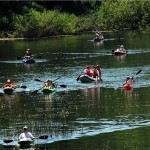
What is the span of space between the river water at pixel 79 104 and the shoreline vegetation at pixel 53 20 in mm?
17262

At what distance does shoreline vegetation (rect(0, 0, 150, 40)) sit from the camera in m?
114

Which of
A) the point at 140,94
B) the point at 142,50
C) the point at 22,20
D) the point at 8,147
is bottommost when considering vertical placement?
the point at 8,147

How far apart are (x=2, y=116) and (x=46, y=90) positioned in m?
10.9

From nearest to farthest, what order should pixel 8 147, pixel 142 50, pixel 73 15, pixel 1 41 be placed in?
pixel 8 147
pixel 142 50
pixel 1 41
pixel 73 15

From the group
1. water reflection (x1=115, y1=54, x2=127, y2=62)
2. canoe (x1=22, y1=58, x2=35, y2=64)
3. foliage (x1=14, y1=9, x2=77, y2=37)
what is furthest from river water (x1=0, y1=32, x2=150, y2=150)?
foliage (x1=14, y1=9, x2=77, y2=37)

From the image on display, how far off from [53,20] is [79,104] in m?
80.6

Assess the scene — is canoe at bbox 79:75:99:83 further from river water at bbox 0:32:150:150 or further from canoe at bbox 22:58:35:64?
canoe at bbox 22:58:35:64

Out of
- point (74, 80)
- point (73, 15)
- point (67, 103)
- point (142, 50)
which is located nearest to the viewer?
point (67, 103)

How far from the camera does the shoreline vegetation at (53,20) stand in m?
114

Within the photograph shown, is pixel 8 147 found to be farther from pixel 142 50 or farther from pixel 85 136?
pixel 142 50

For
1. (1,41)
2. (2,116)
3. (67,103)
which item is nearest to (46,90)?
(67,103)

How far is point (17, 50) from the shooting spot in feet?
337

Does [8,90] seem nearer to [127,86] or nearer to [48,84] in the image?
[48,84]

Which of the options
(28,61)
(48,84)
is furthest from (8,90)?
(28,61)
